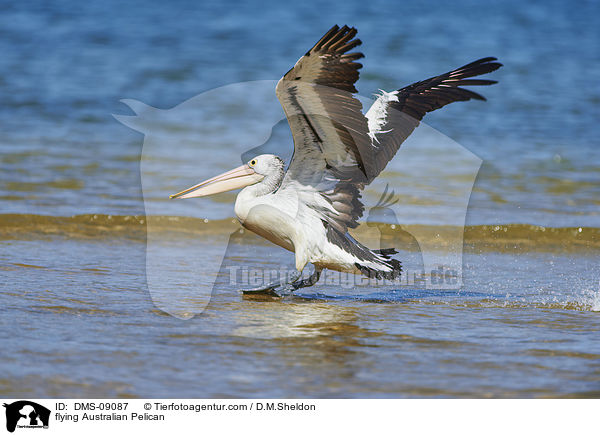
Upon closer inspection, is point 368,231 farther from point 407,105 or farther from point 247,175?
point 247,175

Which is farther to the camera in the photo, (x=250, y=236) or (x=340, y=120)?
(x=250, y=236)

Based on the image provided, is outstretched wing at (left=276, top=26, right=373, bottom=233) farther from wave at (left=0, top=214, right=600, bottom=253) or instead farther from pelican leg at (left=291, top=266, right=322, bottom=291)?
wave at (left=0, top=214, right=600, bottom=253)

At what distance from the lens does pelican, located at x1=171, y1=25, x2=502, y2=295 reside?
15.3 ft

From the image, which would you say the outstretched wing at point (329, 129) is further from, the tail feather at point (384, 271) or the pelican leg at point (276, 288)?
the pelican leg at point (276, 288)

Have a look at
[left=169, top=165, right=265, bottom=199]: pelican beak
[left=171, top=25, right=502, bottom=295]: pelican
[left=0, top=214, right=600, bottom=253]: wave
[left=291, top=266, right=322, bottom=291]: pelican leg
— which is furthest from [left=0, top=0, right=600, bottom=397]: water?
[left=169, top=165, right=265, bottom=199]: pelican beak

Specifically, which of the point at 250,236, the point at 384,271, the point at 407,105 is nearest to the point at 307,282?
the point at 384,271

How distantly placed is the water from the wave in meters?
0.03

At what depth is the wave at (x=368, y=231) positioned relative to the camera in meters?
7.06

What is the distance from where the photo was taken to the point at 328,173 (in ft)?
17.0

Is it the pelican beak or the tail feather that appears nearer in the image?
the tail feather

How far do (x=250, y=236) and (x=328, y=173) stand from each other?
233cm
